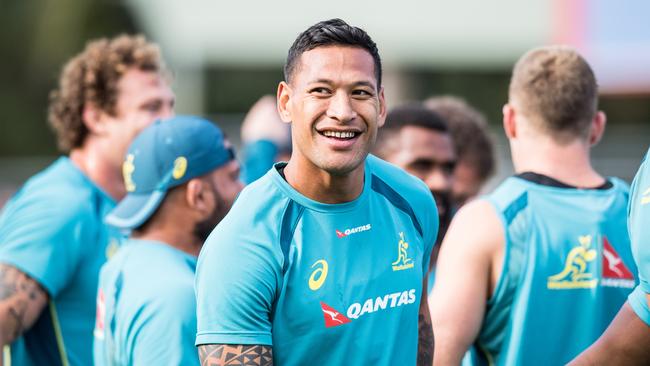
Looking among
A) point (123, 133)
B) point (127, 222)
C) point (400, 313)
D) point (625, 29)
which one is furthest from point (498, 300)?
point (625, 29)

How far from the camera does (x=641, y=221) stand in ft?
12.2

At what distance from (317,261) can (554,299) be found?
4.70 feet

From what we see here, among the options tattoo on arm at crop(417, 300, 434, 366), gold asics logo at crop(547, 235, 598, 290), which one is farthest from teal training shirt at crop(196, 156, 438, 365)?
gold asics logo at crop(547, 235, 598, 290)

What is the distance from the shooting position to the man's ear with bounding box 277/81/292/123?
386 centimetres

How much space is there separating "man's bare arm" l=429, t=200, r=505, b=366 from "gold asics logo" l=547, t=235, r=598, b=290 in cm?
29

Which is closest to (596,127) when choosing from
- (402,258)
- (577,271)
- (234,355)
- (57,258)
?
(577,271)

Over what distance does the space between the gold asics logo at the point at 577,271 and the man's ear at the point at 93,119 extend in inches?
111

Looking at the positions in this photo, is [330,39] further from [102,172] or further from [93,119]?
[93,119]

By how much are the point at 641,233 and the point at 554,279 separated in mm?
1038

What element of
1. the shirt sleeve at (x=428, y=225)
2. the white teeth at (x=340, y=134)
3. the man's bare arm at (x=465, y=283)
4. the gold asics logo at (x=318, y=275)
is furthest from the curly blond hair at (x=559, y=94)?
the gold asics logo at (x=318, y=275)

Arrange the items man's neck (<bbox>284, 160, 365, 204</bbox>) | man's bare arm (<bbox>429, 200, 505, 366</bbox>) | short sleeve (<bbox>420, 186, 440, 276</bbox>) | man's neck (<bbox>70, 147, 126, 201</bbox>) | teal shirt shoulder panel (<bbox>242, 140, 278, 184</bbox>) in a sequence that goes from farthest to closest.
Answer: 1. teal shirt shoulder panel (<bbox>242, 140, 278, 184</bbox>)
2. man's neck (<bbox>70, 147, 126, 201</bbox>)
3. man's bare arm (<bbox>429, 200, 505, 366</bbox>)
4. short sleeve (<bbox>420, 186, 440, 276</bbox>)
5. man's neck (<bbox>284, 160, 365, 204</bbox>)

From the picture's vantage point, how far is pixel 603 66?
16297 mm

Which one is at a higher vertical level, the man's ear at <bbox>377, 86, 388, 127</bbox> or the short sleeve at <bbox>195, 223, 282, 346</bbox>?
the man's ear at <bbox>377, 86, 388, 127</bbox>

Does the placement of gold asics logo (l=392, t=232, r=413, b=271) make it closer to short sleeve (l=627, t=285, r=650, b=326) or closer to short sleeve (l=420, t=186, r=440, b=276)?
short sleeve (l=420, t=186, r=440, b=276)
